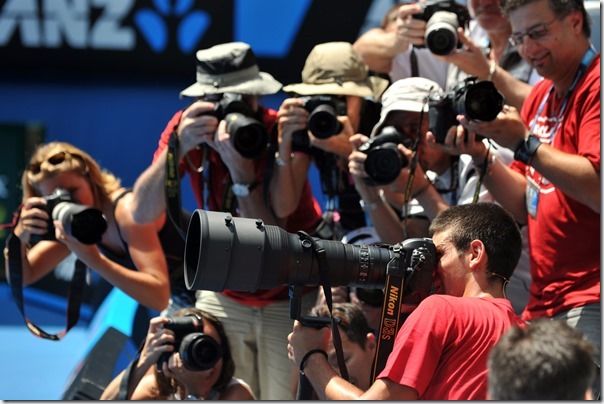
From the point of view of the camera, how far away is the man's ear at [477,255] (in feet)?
10.1

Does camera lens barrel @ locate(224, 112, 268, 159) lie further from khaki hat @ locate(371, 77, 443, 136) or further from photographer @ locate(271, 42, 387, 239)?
khaki hat @ locate(371, 77, 443, 136)

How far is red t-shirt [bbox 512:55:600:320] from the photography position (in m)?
3.60

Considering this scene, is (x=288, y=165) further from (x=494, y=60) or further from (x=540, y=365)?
(x=540, y=365)

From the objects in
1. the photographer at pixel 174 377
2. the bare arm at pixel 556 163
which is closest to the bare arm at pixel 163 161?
the photographer at pixel 174 377

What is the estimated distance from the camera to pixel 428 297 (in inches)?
114

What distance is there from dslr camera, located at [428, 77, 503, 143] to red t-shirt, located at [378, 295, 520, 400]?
2.77ft

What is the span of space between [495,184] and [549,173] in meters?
0.35

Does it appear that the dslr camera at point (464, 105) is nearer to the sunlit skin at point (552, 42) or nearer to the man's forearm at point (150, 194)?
the sunlit skin at point (552, 42)

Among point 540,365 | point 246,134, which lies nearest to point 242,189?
point 246,134

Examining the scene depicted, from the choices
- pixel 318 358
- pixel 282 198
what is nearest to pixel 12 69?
pixel 282 198

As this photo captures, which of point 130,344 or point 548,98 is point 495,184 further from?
point 130,344

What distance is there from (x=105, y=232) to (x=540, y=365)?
264cm

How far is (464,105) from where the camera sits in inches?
139

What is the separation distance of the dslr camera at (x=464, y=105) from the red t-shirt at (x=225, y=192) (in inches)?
30.7
